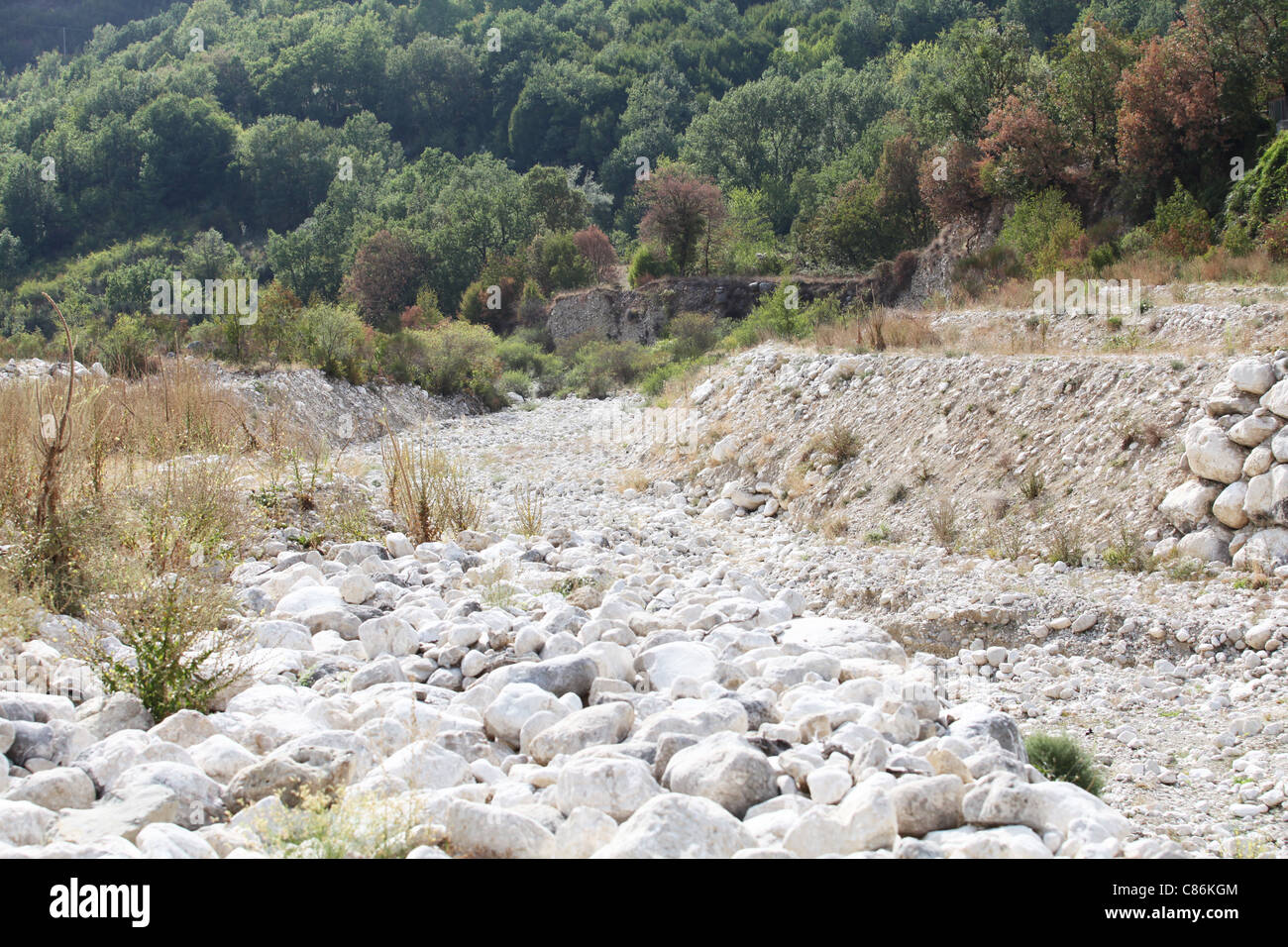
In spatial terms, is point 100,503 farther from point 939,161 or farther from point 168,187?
point 168,187

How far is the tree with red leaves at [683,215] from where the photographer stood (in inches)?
1575

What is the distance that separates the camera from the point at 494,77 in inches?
3327

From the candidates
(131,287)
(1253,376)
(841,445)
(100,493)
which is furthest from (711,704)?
(131,287)

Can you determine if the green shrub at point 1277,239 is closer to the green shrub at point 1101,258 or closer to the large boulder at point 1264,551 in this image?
the green shrub at point 1101,258

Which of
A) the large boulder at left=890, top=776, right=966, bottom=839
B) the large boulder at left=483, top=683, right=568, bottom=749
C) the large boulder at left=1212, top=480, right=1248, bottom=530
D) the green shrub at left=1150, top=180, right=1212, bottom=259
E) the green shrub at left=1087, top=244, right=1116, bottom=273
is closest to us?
the large boulder at left=890, top=776, right=966, bottom=839

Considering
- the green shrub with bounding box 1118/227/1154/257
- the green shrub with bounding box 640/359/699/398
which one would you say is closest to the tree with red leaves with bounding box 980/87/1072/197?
the green shrub with bounding box 1118/227/1154/257

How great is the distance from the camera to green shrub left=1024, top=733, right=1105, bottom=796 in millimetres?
3863

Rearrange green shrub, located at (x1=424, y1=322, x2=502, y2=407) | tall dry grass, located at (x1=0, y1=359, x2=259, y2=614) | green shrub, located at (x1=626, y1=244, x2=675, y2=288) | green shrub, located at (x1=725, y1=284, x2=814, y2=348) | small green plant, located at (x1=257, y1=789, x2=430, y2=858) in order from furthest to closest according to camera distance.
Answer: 1. green shrub, located at (x1=626, y1=244, x2=675, y2=288)
2. green shrub, located at (x1=424, y1=322, x2=502, y2=407)
3. green shrub, located at (x1=725, y1=284, x2=814, y2=348)
4. tall dry grass, located at (x1=0, y1=359, x2=259, y2=614)
5. small green plant, located at (x1=257, y1=789, x2=430, y2=858)

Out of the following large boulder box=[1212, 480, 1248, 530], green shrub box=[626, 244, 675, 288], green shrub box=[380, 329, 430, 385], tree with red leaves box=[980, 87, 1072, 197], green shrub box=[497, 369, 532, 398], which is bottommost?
large boulder box=[1212, 480, 1248, 530]

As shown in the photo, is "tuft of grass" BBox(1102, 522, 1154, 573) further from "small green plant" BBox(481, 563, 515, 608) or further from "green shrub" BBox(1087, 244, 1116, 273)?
"green shrub" BBox(1087, 244, 1116, 273)

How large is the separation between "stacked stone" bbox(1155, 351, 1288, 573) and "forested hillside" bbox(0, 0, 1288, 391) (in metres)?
11.7

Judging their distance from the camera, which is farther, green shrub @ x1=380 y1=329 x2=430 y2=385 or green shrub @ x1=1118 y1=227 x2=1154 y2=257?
green shrub @ x1=380 y1=329 x2=430 y2=385

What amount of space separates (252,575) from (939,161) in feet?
86.3

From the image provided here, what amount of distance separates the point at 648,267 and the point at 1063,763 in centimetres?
3860
